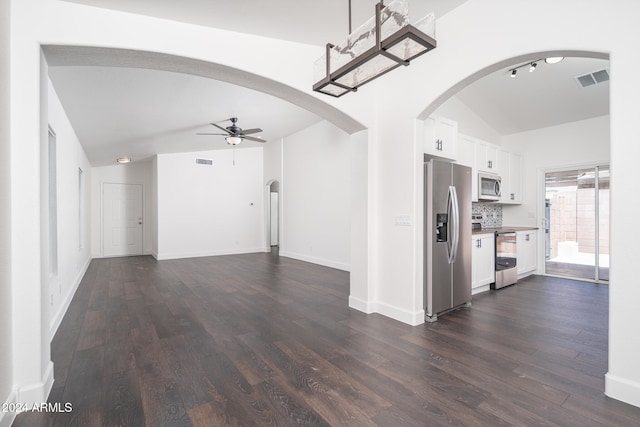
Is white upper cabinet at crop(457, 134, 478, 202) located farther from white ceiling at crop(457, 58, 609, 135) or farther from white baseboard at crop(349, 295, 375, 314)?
Answer: white baseboard at crop(349, 295, 375, 314)

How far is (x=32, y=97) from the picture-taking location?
1.93m

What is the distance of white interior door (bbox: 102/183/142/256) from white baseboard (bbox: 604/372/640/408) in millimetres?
9960

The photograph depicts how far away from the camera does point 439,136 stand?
384 cm

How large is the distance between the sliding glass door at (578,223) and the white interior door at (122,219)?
1019 cm

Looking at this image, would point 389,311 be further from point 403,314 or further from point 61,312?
point 61,312

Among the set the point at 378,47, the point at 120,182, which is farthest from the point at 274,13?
the point at 120,182

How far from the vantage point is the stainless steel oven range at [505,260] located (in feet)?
15.8

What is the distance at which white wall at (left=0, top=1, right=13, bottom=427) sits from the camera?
175 cm

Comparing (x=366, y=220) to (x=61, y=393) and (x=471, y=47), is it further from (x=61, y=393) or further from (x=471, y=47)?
(x=61, y=393)

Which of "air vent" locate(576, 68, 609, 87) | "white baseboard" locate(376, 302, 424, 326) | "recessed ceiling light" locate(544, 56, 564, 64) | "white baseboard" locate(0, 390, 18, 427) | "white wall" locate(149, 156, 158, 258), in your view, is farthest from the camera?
"white wall" locate(149, 156, 158, 258)

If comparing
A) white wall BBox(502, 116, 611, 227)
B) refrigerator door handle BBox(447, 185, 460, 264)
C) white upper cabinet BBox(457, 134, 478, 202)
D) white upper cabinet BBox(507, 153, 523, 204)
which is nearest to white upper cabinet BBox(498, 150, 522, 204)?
white upper cabinet BBox(507, 153, 523, 204)

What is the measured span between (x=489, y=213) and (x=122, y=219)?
9.36 m

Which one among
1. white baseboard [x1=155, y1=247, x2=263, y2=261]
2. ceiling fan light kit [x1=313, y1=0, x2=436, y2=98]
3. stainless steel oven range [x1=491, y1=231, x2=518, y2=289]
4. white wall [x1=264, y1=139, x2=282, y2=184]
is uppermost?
white wall [x1=264, y1=139, x2=282, y2=184]

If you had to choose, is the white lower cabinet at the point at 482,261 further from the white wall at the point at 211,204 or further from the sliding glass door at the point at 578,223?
the white wall at the point at 211,204
